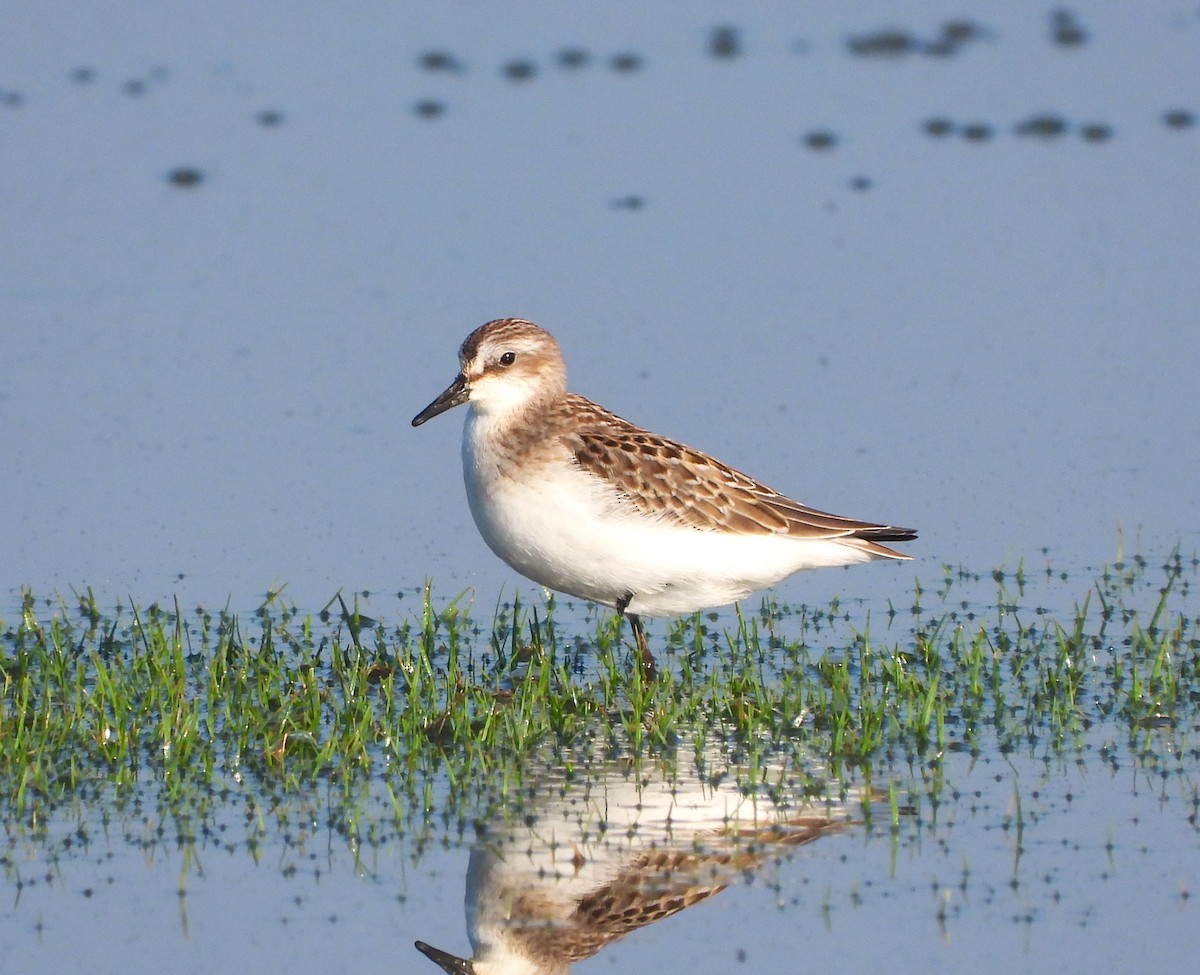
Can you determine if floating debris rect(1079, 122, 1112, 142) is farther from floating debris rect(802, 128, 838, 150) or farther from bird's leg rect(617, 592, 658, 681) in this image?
bird's leg rect(617, 592, 658, 681)

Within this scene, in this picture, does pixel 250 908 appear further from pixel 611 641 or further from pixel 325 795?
pixel 611 641

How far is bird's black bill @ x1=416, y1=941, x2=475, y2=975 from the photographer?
846 centimetres

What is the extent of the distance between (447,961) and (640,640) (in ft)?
12.2

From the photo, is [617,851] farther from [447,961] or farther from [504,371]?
[504,371]

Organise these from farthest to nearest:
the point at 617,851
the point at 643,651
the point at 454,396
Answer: the point at 454,396
the point at 643,651
the point at 617,851

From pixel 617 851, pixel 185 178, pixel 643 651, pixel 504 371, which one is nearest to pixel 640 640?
pixel 643 651

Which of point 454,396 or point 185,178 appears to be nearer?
point 454,396

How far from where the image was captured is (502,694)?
11500mm

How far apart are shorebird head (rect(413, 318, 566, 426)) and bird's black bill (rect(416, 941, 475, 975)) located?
4.19 meters

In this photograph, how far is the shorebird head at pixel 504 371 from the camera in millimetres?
12195

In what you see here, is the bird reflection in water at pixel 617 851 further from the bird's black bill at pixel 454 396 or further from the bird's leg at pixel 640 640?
the bird's black bill at pixel 454 396

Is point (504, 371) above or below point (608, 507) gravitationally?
above

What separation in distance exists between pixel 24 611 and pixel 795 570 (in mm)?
4302

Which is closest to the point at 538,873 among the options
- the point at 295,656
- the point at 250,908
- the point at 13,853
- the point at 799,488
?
the point at 250,908
